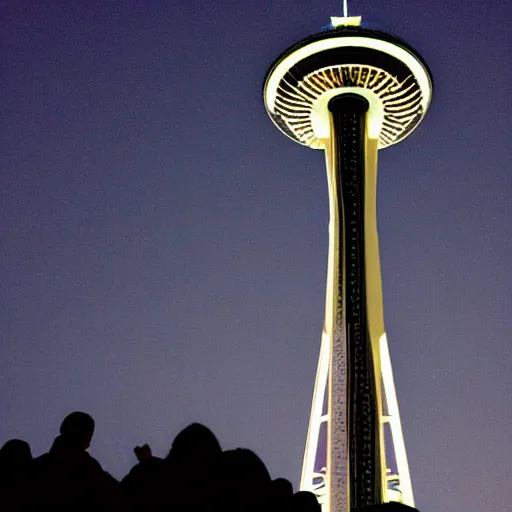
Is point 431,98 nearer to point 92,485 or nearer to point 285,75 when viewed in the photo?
point 285,75

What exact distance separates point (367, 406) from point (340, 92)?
1877 centimetres

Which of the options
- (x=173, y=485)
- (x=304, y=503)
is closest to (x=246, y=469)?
(x=173, y=485)

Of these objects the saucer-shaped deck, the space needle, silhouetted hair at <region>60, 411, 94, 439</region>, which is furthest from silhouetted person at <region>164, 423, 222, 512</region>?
the saucer-shaped deck

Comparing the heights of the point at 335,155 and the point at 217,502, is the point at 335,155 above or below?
above

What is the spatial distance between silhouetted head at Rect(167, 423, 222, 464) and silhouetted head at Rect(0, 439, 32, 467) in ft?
5.25

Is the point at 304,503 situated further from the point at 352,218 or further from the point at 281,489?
the point at 352,218

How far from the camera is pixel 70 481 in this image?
5277 millimetres

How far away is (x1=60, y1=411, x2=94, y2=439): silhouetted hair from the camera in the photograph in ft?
19.0

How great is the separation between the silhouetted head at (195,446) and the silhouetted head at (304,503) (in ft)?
2.85

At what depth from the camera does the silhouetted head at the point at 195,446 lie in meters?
4.54

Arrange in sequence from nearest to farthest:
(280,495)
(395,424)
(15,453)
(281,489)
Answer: (280,495) → (281,489) → (15,453) → (395,424)

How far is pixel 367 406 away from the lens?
106 feet

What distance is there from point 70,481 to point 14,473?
0.48m

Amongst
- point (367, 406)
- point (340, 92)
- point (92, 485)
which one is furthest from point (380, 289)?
point (92, 485)
